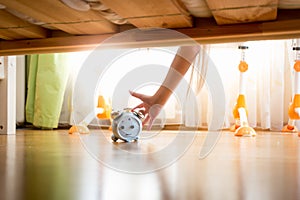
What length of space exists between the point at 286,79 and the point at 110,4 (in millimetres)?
1921

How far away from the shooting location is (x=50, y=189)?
0.59 m

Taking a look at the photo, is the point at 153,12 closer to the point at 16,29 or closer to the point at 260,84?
the point at 16,29

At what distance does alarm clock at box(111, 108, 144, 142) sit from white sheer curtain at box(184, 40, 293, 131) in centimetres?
97

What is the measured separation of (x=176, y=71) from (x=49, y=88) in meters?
1.47

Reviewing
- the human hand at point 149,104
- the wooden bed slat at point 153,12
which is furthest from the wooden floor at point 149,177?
the wooden bed slat at point 153,12

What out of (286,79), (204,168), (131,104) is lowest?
(204,168)

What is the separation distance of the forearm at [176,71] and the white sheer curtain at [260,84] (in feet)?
3.87

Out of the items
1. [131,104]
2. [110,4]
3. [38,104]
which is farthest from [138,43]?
[38,104]

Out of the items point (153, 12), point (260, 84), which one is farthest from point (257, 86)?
point (153, 12)

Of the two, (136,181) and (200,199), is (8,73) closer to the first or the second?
(136,181)

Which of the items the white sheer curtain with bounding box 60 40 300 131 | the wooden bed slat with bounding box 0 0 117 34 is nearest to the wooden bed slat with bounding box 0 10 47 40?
the wooden bed slat with bounding box 0 0 117 34

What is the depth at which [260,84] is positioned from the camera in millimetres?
2482

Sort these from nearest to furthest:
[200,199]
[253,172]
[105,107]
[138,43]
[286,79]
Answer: [200,199] < [253,172] < [138,43] < [105,107] < [286,79]

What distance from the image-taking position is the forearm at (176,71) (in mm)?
1207
